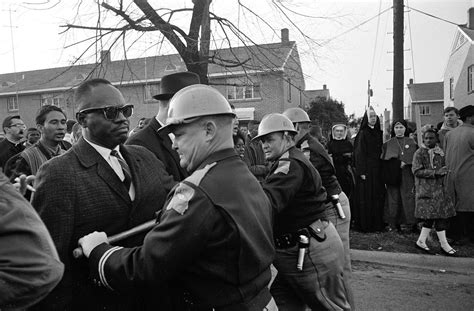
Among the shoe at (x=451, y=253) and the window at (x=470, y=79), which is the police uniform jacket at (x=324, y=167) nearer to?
the shoe at (x=451, y=253)

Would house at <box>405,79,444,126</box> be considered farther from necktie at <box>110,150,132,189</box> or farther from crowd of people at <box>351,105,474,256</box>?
necktie at <box>110,150,132,189</box>

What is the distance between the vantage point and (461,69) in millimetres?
32594

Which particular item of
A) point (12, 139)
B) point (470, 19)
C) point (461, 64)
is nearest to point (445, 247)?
point (12, 139)

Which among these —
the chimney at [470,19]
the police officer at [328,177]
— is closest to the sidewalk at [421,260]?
the police officer at [328,177]

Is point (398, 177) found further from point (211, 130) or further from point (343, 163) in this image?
point (211, 130)

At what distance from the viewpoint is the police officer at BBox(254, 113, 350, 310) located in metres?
3.37

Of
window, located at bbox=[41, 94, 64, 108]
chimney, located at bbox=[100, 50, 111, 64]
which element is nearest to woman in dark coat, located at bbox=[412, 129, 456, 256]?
chimney, located at bbox=[100, 50, 111, 64]

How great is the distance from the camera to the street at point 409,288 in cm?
486

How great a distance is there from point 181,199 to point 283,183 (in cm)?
157

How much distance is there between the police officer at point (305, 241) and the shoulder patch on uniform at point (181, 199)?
4.83 feet

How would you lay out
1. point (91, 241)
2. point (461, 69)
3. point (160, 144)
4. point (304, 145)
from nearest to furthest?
point (91, 241) < point (160, 144) < point (304, 145) < point (461, 69)

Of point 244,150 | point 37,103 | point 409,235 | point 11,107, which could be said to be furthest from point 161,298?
point 11,107

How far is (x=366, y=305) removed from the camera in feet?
15.9

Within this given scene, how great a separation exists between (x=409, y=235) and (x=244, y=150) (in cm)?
322
